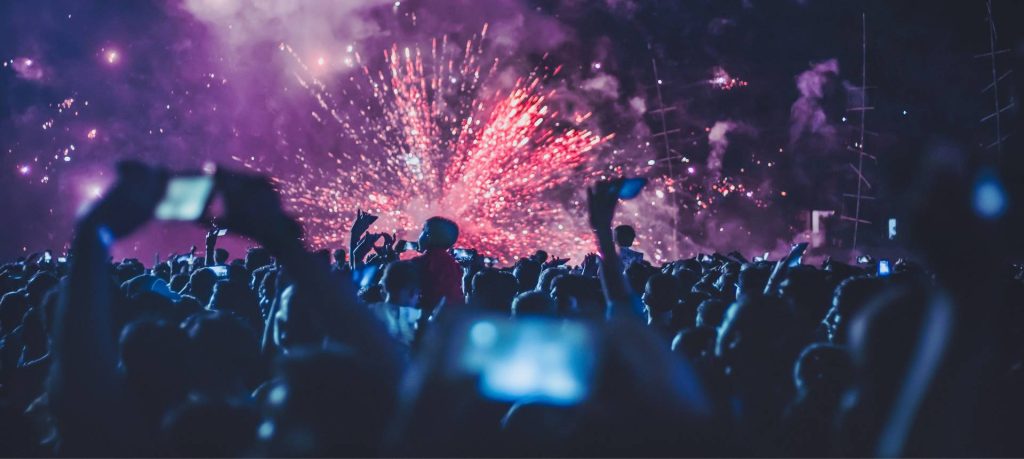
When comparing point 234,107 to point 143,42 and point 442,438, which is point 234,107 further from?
point 442,438

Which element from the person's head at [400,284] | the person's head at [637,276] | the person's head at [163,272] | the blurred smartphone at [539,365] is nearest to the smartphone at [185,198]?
the blurred smartphone at [539,365]

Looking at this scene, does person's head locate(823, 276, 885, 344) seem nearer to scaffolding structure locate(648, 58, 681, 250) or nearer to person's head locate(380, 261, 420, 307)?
person's head locate(380, 261, 420, 307)

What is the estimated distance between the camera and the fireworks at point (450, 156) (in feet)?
70.9

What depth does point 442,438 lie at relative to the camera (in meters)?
1.85

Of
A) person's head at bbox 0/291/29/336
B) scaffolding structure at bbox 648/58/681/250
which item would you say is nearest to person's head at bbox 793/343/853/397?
person's head at bbox 0/291/29/336

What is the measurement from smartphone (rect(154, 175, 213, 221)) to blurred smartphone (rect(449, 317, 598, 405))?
2.93ft

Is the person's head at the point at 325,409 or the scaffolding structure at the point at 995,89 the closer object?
the person's head at the point at 325,409

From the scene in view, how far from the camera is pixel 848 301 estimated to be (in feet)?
13.1

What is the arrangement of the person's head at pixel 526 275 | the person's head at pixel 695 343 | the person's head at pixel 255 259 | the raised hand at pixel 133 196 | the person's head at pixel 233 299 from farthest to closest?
1. the person's head at pixel 255 259
2. the person's head at pixel 526 275
3. the person's head at pixel 233 299
4. the person's head at pixel 695 343
5. the raised hand at pixel 133 196

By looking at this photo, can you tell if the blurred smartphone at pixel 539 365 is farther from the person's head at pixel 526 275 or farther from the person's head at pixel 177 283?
the person's head at pixel 177 283

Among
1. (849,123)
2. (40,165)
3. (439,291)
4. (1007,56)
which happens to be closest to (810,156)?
(849,123)

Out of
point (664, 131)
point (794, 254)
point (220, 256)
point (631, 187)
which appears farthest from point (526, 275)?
point (664, 131)

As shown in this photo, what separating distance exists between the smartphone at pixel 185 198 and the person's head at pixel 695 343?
2.03 m

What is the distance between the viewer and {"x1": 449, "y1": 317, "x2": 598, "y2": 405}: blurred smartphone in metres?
2.46
